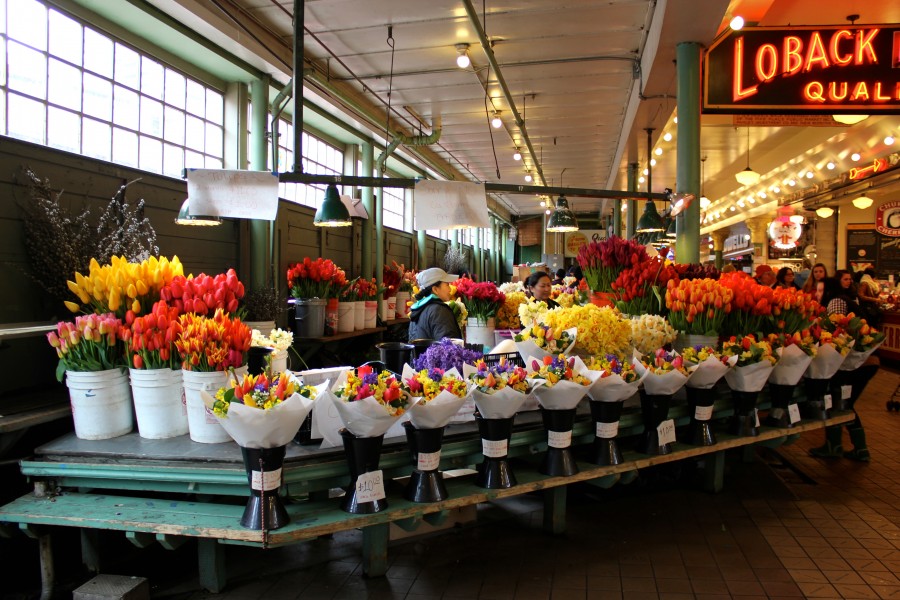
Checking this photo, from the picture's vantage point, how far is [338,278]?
6.05 metres

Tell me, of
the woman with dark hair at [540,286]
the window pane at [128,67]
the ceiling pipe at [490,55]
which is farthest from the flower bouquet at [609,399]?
the window pane at [128,67]

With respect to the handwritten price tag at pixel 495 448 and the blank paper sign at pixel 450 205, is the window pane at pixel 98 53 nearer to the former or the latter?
the blank paper sign at pixel 450 205

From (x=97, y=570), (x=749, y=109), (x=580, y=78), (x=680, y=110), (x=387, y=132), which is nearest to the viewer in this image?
(x=97, y=570)

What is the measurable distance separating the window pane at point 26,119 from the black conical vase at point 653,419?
12.7 ft

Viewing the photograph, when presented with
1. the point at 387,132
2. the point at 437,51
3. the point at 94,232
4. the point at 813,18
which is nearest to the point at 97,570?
the point at 94,232

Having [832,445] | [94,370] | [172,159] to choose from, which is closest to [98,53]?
[172,159]

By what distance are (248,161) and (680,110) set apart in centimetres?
418

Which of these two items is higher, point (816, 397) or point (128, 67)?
point (128, 67)

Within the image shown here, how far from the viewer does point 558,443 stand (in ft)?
8.62

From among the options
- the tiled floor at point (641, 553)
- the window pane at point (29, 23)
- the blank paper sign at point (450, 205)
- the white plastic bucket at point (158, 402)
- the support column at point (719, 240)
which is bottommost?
the tiled floor at point (641, 553)

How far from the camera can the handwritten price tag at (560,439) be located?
8.61 feet

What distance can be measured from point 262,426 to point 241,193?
4.11ft

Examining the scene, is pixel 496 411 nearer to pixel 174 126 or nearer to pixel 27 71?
pixel 27 71

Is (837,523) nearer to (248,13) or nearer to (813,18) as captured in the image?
(813,18)
